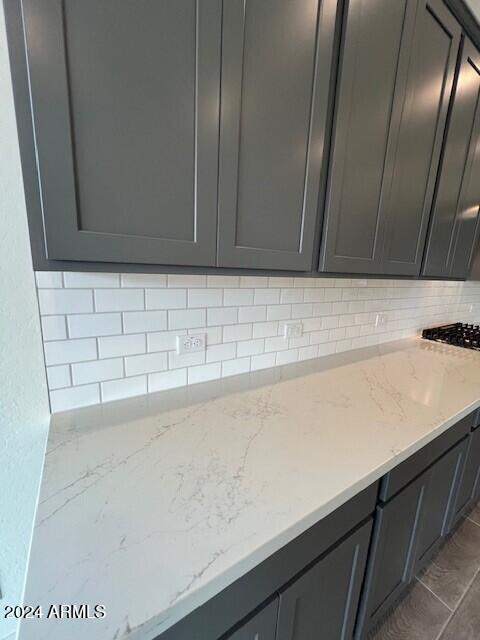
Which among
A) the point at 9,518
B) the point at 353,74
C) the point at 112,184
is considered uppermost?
the point at 353,74

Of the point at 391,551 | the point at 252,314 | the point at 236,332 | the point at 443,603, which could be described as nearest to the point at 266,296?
the point at 252,314

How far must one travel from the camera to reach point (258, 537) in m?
0.51

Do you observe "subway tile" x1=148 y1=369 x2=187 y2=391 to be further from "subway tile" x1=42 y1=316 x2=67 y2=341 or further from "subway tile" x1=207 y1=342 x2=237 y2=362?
"subway tile" x1=42 y1=316 x2=67 y2=341

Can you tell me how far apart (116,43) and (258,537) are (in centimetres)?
101

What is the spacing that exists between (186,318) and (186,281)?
14 cm

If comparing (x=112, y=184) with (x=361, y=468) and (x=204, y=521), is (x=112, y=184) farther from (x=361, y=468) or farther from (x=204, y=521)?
(x=361, y=468)

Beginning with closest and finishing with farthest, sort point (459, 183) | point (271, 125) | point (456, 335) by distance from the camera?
point (271, 125) → point (459, 183) → point (456, 335)

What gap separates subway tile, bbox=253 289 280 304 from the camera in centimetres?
122

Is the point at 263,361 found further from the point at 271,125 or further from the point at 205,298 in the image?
the point at 271,125

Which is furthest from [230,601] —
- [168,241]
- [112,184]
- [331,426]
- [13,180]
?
[13,180]

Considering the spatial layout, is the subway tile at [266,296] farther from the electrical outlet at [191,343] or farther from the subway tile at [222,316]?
the electrical outlet at [191,343]

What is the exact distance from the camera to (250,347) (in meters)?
1.25

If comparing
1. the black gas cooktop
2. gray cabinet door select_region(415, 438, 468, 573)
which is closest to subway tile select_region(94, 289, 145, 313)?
gray cabinet door select_region(415, 438, 468, 573)

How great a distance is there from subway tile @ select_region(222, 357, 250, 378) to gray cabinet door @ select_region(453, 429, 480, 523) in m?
1.12
